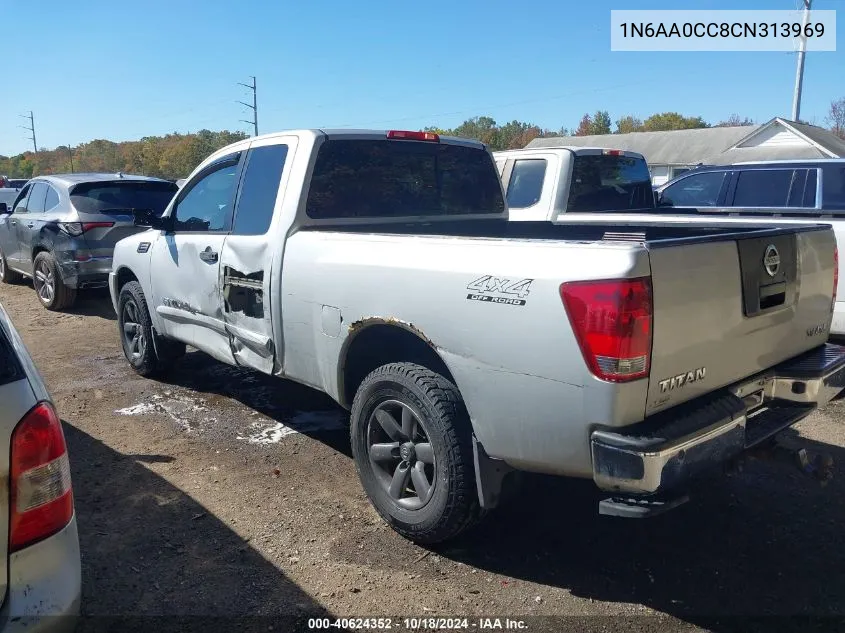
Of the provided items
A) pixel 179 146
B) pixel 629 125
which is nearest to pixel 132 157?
pixel 179 146

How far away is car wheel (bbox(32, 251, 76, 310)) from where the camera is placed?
9.05 m

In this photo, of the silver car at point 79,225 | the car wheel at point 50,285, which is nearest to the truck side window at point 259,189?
the silver car at point 79,225

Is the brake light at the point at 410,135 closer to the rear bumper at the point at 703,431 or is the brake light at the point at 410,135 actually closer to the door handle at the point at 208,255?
the door handle at the point at 208,255

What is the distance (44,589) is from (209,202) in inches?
136

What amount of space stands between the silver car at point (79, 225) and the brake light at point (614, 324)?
735 cm

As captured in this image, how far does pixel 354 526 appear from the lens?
3.68 metres

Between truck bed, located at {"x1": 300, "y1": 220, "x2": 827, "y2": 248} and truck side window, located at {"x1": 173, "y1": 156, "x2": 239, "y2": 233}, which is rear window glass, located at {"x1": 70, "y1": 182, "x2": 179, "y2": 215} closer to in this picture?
truck side window, located at {"x1": 173, "y1": 156, "x2": 239, "y2": 233}

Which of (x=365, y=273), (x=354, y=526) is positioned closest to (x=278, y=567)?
(x=354, y=526)

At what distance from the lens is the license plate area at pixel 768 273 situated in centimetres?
299

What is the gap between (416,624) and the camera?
114 inches

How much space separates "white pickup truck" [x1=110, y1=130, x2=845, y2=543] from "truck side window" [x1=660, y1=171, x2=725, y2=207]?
3867 millimetres

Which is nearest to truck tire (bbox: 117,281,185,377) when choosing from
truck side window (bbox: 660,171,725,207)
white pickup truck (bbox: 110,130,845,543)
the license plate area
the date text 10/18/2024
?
white pickup truck (bbox: 110,130,845,543)

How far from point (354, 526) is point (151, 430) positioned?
82.4 inches

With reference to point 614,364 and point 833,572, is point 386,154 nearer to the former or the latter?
point 614,364
